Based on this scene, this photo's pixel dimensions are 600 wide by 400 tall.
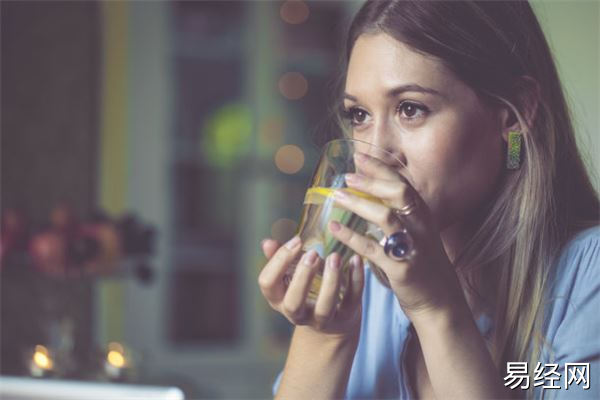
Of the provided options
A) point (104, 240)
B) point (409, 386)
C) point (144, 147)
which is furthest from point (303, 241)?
point (144, 147)

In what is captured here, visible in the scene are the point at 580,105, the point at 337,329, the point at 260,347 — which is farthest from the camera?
the point at 260,347

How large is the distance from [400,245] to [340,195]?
6 centimetres

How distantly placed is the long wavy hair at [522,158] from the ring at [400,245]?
0.18 m

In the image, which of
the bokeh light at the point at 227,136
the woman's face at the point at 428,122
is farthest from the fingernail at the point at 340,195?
the bokeh light at the point at 227,136

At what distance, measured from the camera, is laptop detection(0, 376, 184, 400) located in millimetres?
1041

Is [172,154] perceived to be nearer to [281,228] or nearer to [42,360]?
[281,228]

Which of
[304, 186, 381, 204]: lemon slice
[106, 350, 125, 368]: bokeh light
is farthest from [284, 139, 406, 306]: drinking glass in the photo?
[106, 350, 125, 368]: bokeh light

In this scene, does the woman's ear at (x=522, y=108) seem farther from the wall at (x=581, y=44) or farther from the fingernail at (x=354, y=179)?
the wall at (x=581, y=44)

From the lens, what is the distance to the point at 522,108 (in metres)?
0.67

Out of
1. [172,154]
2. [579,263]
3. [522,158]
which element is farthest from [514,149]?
[172,154]

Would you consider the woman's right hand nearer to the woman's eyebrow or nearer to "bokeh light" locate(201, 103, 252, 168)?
the woman's eyebrow

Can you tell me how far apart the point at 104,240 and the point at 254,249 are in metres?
1.17

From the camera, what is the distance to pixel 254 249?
2.34 m

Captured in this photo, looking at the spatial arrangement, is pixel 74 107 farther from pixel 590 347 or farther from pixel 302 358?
pixel 590 347
